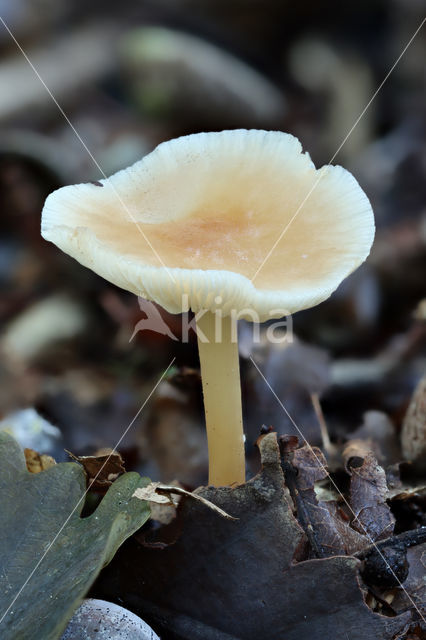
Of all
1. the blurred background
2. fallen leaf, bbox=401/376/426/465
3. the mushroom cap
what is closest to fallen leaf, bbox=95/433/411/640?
the mushroom cap

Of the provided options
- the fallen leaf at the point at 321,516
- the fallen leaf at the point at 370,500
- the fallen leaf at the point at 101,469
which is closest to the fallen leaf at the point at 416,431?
the fallen leaf at the point at 370,500

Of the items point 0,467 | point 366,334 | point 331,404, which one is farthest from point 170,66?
point 0,467

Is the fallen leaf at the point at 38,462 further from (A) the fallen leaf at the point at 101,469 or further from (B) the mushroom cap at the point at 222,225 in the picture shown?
(B) the mushroom cap at the point at 222,225

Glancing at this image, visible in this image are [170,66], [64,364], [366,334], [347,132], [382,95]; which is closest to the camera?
[64,364]

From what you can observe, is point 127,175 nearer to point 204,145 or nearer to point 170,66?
point 204,145

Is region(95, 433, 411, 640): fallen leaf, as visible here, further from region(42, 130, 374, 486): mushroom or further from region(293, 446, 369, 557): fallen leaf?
region(42, 130, 374, 486): mushroom

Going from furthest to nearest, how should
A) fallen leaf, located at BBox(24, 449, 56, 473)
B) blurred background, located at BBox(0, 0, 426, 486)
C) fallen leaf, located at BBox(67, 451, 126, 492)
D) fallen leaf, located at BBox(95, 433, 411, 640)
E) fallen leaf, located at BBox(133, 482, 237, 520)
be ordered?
1. blurred background, located at BBox(0, 0, 426, 486)
2. fallen leaf, located at BBox(24, 449, 56, 473)
3. fallen leaf, located at BBox(67, 451, 126, 492)
4. fallen leaf, located at BBox(133, 482, 237, 520)
5. fallen leaf, located at BBox(95, 433, 411, 640)

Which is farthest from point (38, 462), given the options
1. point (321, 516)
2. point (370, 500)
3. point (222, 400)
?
point (370, 500)
